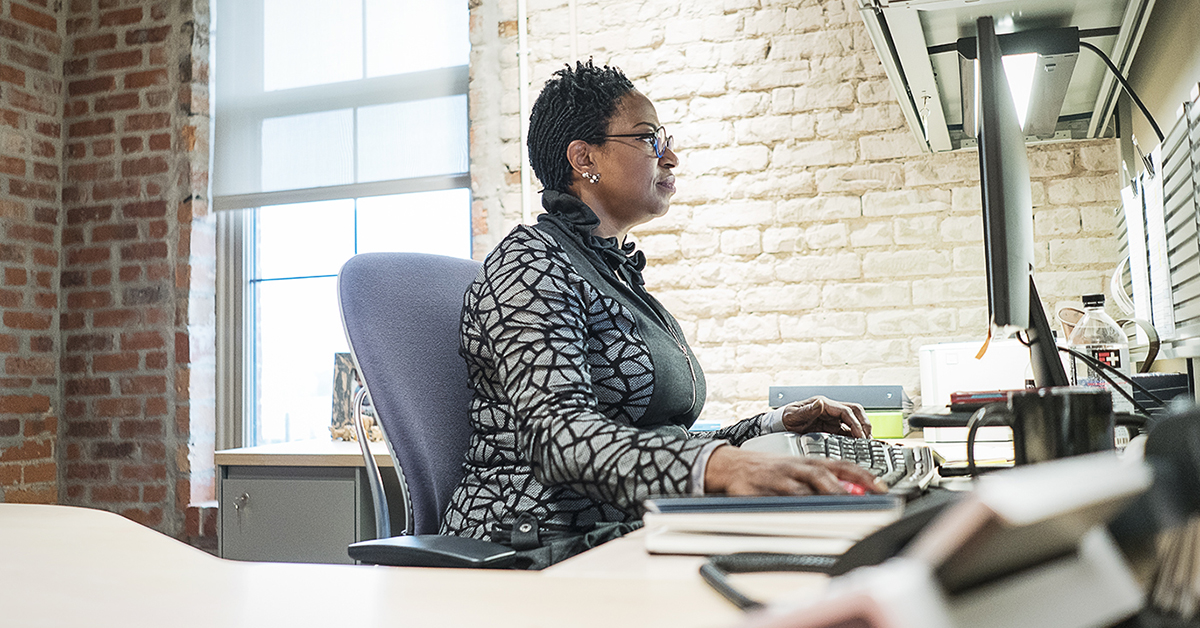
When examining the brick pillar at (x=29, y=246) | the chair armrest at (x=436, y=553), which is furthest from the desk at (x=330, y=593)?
the brick pillar at (x=29, y=246)

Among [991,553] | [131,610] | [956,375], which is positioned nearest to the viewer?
[991,553]

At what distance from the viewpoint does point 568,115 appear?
5.42ft

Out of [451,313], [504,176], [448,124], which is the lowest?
[451,313]

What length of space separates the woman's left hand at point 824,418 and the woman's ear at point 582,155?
59 cm

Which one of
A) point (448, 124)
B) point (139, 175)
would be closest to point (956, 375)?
point (448, 124)

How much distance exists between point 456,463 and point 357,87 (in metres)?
2.25

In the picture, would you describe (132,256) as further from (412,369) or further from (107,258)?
(412,369)

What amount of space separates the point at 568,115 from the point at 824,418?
2.36 feet

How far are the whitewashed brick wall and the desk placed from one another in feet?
6.98

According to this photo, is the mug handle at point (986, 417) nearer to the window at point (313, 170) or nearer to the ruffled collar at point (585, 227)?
the ruffled collar at point (585, 227)

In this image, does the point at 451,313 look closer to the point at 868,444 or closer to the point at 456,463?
the point at 456,463

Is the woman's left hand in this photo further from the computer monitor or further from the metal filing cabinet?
the metal filing cabinet

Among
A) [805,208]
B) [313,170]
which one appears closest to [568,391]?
[805,208]

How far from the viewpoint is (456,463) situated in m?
1.45
